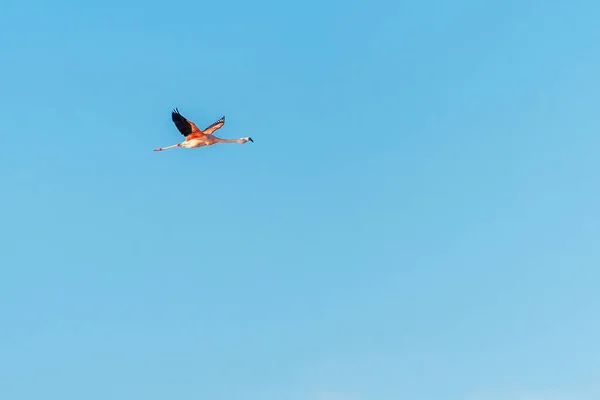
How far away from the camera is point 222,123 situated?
130 m

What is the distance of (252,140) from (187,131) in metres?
7.09

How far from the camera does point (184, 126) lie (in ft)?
401

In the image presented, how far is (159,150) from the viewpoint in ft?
411

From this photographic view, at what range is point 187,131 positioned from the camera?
404 feet

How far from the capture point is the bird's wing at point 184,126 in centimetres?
12119

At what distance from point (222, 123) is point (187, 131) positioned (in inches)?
288

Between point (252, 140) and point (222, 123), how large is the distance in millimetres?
4215

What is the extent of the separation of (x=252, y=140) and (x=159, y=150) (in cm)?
872

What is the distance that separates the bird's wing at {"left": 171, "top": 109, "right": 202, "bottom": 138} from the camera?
121188 millimetres

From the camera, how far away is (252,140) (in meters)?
127
